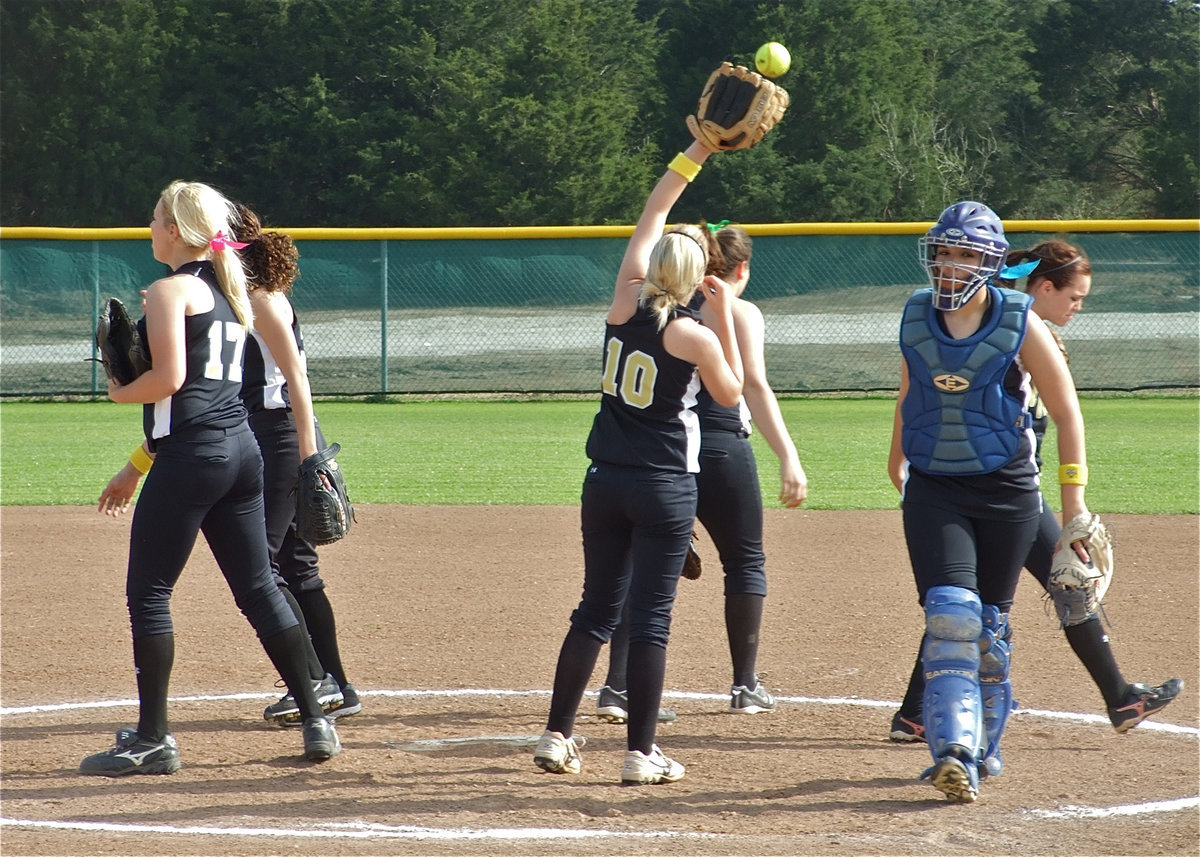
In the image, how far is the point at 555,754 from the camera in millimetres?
4152

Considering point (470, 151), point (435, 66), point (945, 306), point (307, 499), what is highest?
point (435, 66)

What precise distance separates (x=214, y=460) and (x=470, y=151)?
117 ft

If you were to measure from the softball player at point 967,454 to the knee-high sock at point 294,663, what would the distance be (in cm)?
196

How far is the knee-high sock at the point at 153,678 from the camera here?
4234 millimetres

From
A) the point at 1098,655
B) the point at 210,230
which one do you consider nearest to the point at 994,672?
the point at 1098,655

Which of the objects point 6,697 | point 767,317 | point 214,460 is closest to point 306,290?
point 767,317

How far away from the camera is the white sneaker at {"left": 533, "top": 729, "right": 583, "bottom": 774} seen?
4.15m

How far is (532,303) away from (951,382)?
49.9 ft

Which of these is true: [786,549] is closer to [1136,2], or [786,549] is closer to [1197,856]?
[1197,856]

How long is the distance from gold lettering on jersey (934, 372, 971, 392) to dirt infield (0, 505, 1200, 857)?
48.1 inches

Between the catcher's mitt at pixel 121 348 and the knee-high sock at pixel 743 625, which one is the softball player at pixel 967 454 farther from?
the catcher's mitt at pixel 121 348

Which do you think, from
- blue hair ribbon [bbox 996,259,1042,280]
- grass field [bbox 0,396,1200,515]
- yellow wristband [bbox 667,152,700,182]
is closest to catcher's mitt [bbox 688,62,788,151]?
yellow wristband [bbox 667,152,700,182]

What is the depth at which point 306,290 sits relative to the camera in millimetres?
18750

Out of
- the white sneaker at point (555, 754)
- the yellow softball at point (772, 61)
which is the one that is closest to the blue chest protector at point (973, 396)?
the white sneaker at point (555, 754)
